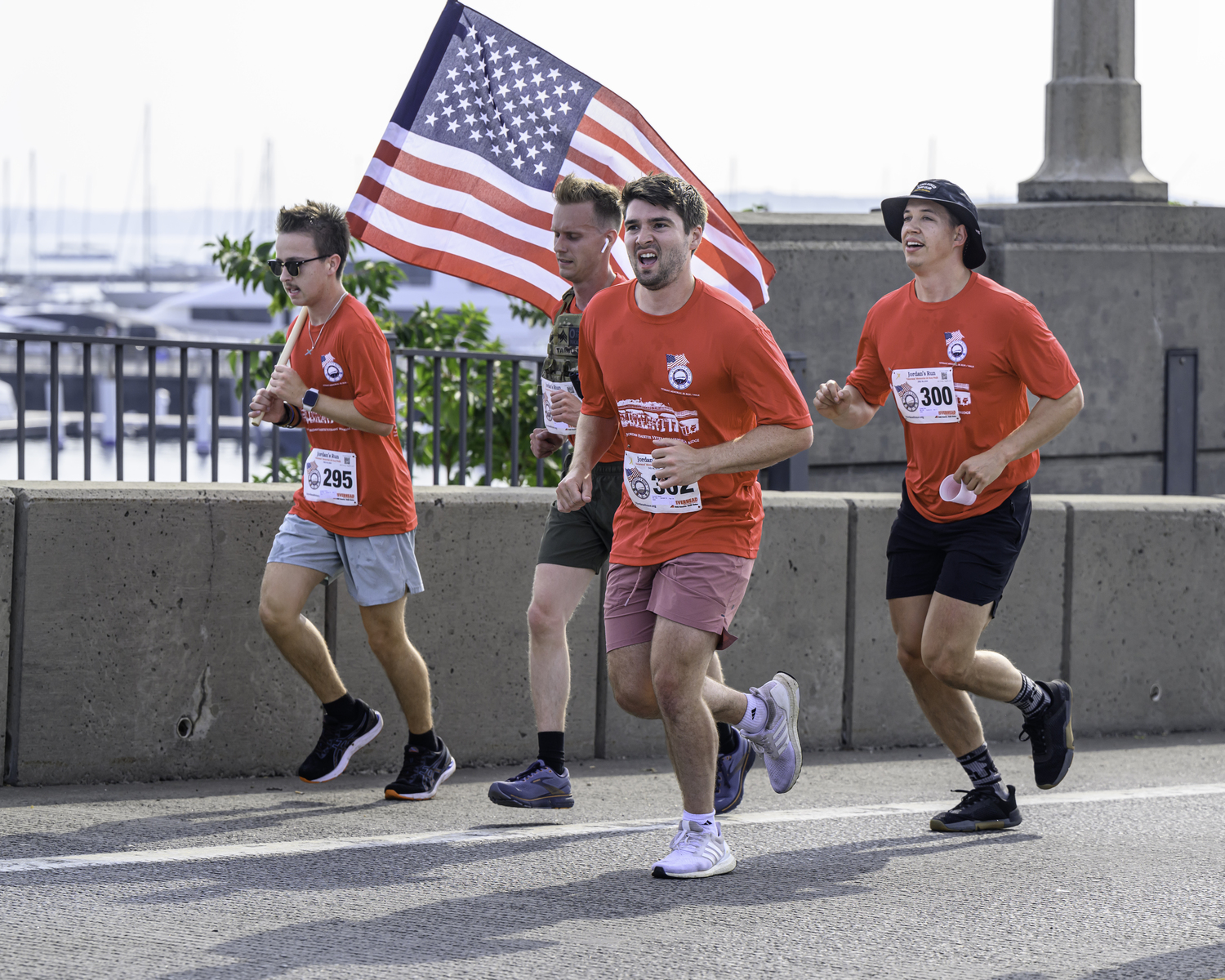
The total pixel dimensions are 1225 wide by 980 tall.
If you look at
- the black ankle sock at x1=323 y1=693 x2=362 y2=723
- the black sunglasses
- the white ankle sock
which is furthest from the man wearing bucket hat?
the black ankle sock at x1=323 y1=693 x2=362 y2=723

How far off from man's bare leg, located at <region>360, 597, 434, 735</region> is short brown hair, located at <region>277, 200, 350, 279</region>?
47.6 inches

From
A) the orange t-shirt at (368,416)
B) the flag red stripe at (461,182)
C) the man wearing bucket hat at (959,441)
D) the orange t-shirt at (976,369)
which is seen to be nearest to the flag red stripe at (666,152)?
the flag red stripe at (461,182)

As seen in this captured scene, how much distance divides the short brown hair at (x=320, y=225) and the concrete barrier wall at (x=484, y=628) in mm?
1044

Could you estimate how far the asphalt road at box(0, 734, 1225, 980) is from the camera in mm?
4180

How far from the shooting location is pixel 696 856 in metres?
4.99

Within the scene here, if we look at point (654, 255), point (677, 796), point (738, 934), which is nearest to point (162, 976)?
point (738, 934)

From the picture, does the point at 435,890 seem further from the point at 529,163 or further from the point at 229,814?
the point at 529,163

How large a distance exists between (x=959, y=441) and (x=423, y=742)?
220cm

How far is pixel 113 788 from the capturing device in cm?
625

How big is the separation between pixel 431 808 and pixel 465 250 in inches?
90.2

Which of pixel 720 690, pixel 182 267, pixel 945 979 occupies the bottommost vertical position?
pixel 945 979

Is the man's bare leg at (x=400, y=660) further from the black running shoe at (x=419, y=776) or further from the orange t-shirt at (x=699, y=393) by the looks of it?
the orange t-shirt at (x=699, y=393)

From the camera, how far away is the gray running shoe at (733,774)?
18.2 ft

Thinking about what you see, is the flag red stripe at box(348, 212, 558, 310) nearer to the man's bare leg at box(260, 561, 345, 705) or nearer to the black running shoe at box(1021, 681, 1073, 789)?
the man's bare leg at box(260, 561, 345, 705)
